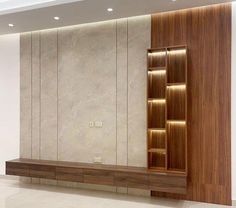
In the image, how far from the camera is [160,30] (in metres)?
4.94

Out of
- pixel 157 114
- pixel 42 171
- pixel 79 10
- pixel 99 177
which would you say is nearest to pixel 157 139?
pixel 157 114

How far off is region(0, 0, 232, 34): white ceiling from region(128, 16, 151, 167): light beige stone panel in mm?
319

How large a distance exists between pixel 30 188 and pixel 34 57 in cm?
281

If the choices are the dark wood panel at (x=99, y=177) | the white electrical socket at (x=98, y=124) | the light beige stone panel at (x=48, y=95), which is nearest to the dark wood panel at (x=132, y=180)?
the dark wood panel at (x=99, y=177)

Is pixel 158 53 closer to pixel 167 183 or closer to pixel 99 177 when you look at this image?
pixel 167 183

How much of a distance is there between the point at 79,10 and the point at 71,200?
10.9 ft

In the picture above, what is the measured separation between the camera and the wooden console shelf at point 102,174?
4.37 m

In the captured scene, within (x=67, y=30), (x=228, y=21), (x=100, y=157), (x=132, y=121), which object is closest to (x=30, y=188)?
(x=100, y=157)

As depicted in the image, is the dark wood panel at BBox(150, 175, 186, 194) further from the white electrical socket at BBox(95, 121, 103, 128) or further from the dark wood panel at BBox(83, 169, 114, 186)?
the white electrical socket at BBox(95, 121, 103, 128)

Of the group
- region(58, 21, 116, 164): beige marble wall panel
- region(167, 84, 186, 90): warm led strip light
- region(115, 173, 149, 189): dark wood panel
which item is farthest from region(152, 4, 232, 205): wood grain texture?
region(58, 21, 116, 164): beige marble wall panel

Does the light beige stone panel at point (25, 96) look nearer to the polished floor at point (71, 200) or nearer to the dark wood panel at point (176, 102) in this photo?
the polished floor at point (71, 200)

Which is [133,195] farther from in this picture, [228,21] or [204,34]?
[228,21]

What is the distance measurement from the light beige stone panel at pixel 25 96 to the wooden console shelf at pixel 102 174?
431 millimetres

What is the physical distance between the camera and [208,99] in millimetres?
4574
